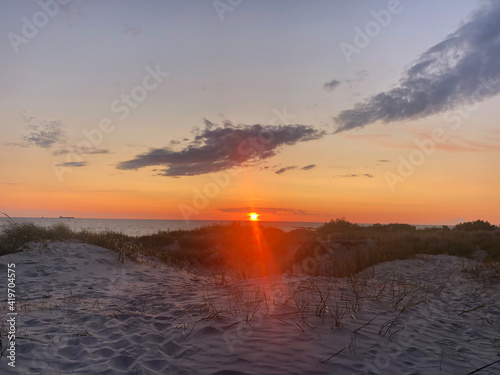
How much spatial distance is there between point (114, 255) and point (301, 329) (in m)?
9.30

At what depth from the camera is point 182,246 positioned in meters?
19.0

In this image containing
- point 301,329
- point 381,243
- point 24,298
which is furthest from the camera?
point 381,243

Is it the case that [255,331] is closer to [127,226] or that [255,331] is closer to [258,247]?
[258,247]

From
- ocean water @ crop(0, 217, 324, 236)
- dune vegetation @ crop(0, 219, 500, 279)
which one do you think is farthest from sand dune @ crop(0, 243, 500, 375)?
ocean water @ crop(0, 217, 324, 236)

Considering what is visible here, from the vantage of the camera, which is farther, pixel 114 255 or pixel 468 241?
pixel 468 241

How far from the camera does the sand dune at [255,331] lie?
3.61m

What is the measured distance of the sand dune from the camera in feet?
11.8

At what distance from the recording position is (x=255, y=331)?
14.5 feet

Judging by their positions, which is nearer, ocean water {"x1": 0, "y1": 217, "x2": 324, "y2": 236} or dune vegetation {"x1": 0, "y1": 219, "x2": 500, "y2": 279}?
dune vegetation {"x1": 0, "y1": 219, "x2": 500, "y2": 279}

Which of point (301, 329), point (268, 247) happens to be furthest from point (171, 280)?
point (268, 247)

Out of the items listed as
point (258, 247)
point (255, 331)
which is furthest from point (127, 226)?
point (255, 331)

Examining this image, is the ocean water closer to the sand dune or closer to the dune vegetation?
the dune vegetation

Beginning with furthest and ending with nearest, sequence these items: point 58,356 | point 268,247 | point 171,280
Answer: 1. point 268,247
2. point 171,280
3. point 58,356

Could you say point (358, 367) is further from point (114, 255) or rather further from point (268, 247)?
point (268, 247)
